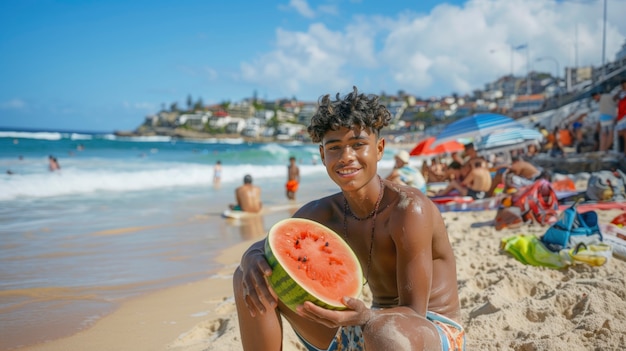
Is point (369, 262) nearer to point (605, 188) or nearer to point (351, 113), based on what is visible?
point (351, 113)

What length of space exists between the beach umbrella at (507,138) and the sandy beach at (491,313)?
722 centimetres

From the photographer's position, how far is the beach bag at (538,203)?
22.0ft

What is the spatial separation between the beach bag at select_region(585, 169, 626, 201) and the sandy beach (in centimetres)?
318

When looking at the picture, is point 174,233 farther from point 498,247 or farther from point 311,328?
point 311,328

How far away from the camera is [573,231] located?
4590 millimetres

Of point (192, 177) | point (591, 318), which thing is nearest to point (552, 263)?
point (591, 318)

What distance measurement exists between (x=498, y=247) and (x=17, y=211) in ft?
36.4

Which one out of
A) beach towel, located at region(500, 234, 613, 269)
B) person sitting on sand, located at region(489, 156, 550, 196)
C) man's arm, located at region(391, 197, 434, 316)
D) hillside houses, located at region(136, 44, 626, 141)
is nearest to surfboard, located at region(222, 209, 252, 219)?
person sitting on sand, located at region(489, 156, 550, 196)

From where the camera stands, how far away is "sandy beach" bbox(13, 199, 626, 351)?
9.70ft

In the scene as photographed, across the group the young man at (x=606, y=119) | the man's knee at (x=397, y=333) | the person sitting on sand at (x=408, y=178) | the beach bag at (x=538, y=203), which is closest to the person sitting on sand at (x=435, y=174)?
the person sitting on sand at (x=408, y=178)

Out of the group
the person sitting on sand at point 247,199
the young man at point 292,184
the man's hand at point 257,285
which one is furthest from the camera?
the young man at point 292,184

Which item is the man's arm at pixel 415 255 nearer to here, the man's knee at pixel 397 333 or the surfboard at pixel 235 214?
the man's knee at pixel 397 333

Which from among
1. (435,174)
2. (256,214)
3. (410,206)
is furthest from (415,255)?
(435,174)

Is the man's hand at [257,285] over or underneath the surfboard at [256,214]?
over
